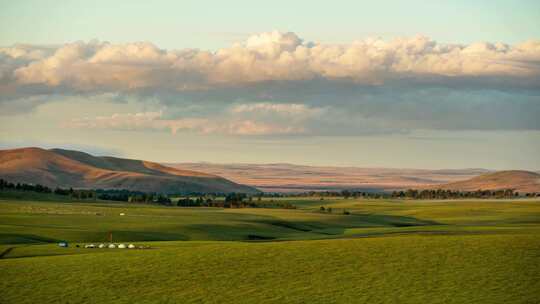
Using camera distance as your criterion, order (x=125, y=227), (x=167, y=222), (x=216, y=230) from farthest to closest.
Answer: (x=167, y=222)
(x=216, y=230)
(x=125, y=227)

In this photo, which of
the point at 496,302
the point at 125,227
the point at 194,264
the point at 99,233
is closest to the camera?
the point at 496,302

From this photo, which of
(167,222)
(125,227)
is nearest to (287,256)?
(125,227)

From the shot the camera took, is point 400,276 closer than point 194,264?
Yes

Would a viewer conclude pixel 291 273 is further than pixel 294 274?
Yes

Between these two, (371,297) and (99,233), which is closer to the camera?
(371,297)

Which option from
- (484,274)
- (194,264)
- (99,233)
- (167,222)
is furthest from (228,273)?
(167,222)

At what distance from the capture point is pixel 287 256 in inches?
2285

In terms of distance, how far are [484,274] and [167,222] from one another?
71.7 m

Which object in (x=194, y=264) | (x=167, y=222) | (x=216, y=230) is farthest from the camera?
(x=167, y=222)

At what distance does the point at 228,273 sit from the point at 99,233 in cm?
4361

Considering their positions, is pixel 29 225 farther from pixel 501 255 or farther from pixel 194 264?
pixel 501 255

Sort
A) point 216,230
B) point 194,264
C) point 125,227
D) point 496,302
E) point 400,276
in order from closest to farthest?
point 496,302 → point 400,276 → point 194,264 → point 125,227 → point 216,230

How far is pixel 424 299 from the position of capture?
147ft

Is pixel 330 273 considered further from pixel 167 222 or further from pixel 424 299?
pixel 167 222
